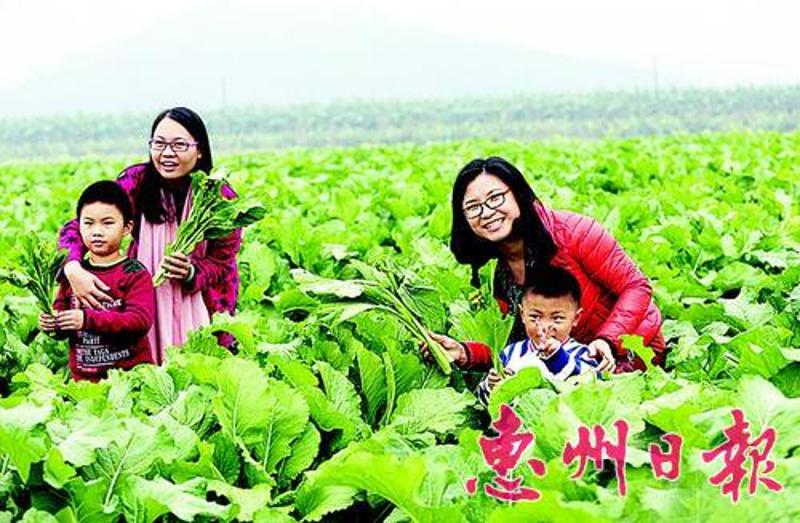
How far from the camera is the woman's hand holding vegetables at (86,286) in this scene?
416 cm

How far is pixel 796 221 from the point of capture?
6348 millimetres

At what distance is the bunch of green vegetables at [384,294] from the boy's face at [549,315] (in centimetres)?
30

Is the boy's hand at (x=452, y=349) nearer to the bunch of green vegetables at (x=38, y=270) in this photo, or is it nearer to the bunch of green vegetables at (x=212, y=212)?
the bunch of green vegetables at (x=212, y=212)

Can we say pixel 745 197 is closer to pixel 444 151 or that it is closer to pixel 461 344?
pixel 461 344

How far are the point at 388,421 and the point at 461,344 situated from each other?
43cm

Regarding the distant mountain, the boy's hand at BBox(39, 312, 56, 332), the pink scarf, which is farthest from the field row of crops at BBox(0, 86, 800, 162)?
the distant mountain

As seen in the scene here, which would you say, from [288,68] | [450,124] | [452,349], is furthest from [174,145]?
[288,68]

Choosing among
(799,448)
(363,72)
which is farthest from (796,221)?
(363,72)

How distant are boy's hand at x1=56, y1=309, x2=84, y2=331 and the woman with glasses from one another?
0.43 ft

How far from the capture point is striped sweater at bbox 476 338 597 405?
137 inches

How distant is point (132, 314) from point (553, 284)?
1600 mm

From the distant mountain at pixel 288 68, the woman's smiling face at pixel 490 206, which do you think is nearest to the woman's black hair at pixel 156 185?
the woman's smiling face at pixel 490 206

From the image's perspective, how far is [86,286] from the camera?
4.15 metres

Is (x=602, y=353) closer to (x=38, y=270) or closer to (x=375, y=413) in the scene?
(x=375, y=413)
